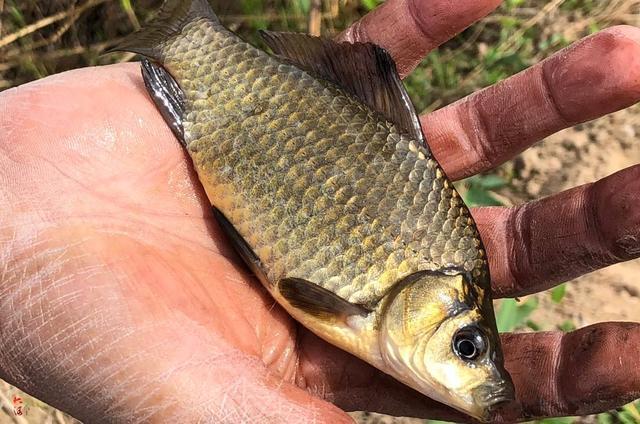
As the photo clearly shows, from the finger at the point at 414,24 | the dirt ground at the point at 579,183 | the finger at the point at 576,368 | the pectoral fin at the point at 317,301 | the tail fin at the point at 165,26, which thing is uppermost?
the tail fin at the point at 165,26

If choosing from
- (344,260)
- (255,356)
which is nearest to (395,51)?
(344,260)

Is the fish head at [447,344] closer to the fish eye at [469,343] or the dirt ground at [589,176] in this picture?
the fish eye at [469,343]

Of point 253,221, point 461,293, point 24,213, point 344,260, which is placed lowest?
point 461,293

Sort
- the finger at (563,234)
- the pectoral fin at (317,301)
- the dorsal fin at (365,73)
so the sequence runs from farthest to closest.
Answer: the dorsal fin at (365,73), the finger at (563,234), the pectoral fin at (317,301)

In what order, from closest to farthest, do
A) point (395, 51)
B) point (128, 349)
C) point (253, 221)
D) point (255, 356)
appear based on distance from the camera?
point (128, 349), point (255, 356), point (253, 221), point (395, 51)

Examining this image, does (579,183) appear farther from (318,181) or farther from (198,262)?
(198,262)

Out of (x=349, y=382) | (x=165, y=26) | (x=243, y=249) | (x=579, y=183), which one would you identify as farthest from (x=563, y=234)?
(x=165, y=26)

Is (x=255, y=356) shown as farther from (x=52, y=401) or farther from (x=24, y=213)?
(x=24, y=213)

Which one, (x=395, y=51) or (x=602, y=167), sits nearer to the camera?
(x=395, y=51)

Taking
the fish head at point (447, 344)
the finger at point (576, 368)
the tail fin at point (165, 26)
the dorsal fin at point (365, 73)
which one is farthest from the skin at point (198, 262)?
the dorsal fin at point (365, 73)
